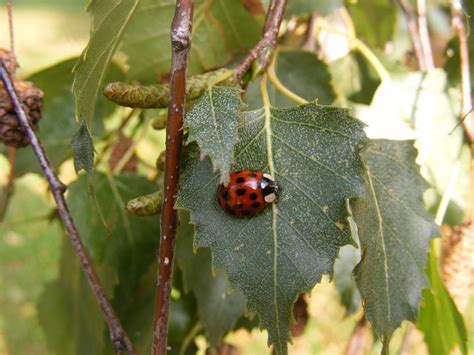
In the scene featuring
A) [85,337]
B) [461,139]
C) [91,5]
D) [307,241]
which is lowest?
[85,337]

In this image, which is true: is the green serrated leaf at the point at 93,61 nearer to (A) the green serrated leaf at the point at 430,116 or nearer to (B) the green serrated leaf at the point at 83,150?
(B) the green serrated leaf at the point at 83,150

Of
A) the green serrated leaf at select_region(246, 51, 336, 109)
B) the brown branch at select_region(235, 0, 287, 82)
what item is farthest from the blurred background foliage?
the brown branch at select_region(235, 0, 287, 82)

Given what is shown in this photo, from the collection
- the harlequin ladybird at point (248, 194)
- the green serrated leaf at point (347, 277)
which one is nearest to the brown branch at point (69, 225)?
the harlequin ladybird at point (248, 194)

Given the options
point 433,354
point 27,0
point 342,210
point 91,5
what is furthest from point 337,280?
point 27,0

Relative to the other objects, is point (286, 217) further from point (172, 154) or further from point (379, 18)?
point (379, 18)

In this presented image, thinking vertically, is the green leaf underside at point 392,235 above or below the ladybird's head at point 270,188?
below

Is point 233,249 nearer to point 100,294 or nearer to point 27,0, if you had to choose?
point 100,294

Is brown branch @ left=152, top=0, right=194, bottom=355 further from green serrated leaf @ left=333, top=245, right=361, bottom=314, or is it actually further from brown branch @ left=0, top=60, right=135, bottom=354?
green serrated leaf @ left=333, top=245, right=361, bottom=314
